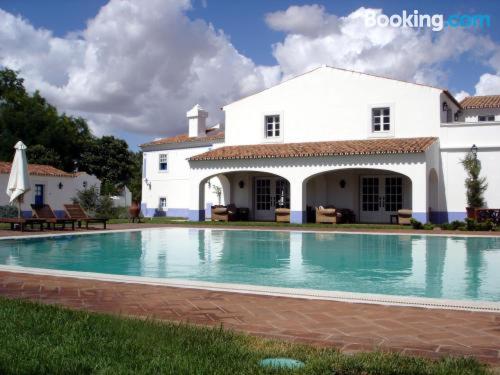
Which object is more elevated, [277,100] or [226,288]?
[277,100]

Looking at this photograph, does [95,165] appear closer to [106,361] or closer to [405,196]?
[405,196]

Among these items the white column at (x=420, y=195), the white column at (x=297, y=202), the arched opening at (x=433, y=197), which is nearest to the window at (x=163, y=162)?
the white column at (x=297, y=202)

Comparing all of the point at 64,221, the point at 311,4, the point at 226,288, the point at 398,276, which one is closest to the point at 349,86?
the point at 311,4

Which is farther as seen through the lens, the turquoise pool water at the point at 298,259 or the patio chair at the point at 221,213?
the patio chair at the point at 221,213

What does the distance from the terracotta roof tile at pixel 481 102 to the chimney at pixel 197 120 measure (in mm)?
15887

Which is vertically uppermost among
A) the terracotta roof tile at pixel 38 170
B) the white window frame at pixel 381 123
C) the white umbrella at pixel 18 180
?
the white window frame at pixel 381 123

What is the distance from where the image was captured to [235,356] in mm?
3875

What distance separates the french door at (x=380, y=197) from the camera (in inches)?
1001

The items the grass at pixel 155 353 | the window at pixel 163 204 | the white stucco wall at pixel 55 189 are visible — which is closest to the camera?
the grass at pixel 155 353

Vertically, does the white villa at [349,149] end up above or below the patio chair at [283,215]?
above

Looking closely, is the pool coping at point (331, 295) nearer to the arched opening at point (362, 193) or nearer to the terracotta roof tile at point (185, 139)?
the arched opening at point (362, 193)

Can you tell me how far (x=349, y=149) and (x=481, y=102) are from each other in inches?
412

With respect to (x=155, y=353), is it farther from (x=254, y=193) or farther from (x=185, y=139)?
(x=185, y=139)

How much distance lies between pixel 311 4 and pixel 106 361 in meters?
13.4
